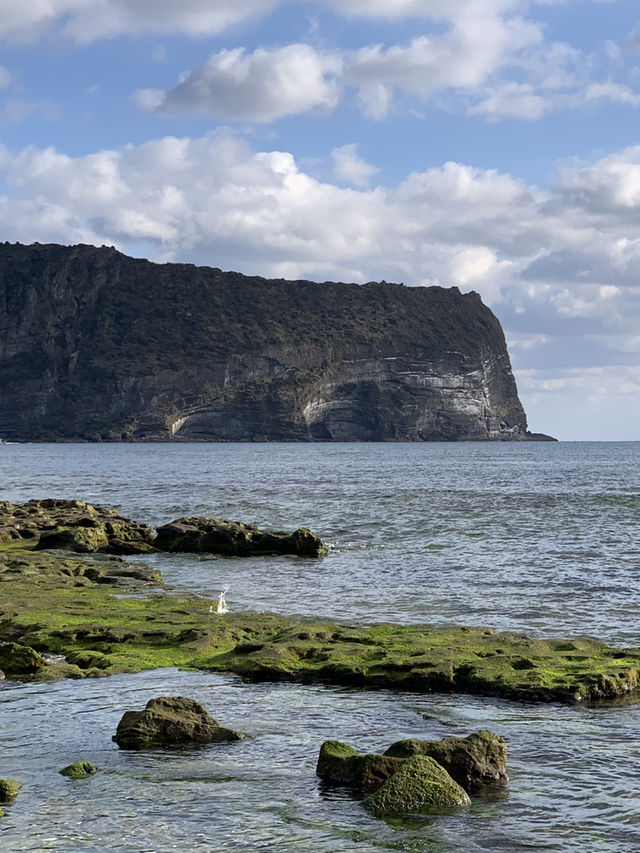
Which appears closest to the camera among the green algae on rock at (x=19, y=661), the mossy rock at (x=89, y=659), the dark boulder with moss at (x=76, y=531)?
the green algae on rock at (x=19, y=661)

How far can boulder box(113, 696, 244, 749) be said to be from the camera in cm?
1060

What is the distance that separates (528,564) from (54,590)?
46.3 feet

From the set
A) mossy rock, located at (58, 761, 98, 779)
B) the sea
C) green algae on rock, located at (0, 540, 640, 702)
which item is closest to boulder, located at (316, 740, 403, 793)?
the sea

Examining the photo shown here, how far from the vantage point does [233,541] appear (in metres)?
33.4

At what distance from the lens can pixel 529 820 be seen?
8633 millimetres

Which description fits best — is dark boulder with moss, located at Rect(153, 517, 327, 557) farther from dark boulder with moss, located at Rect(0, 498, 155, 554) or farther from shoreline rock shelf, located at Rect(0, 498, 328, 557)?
dark boulder with moss, located at Rect(0, 498, 155, 554)

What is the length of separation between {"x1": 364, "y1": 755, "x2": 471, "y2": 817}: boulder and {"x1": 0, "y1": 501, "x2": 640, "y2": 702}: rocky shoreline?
→ 14.4ft

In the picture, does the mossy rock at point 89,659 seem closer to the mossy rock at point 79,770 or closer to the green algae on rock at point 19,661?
the green algae on rock at point 19,661

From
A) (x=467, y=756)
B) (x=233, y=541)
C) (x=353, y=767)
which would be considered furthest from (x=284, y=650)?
(x=233, y=541)

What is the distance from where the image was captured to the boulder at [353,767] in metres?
9.27

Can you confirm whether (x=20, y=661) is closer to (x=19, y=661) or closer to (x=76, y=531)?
(x=19, y=661)

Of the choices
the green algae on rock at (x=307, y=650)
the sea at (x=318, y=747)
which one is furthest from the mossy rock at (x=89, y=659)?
the sea at (x=318, y=747)

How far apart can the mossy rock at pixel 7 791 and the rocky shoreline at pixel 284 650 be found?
515 centimetres

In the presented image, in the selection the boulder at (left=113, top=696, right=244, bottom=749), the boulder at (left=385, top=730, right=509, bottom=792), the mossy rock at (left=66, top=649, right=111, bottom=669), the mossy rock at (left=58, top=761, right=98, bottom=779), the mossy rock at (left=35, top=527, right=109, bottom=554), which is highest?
the boulder at (left=385, top=730, right=509, bottom=792)
